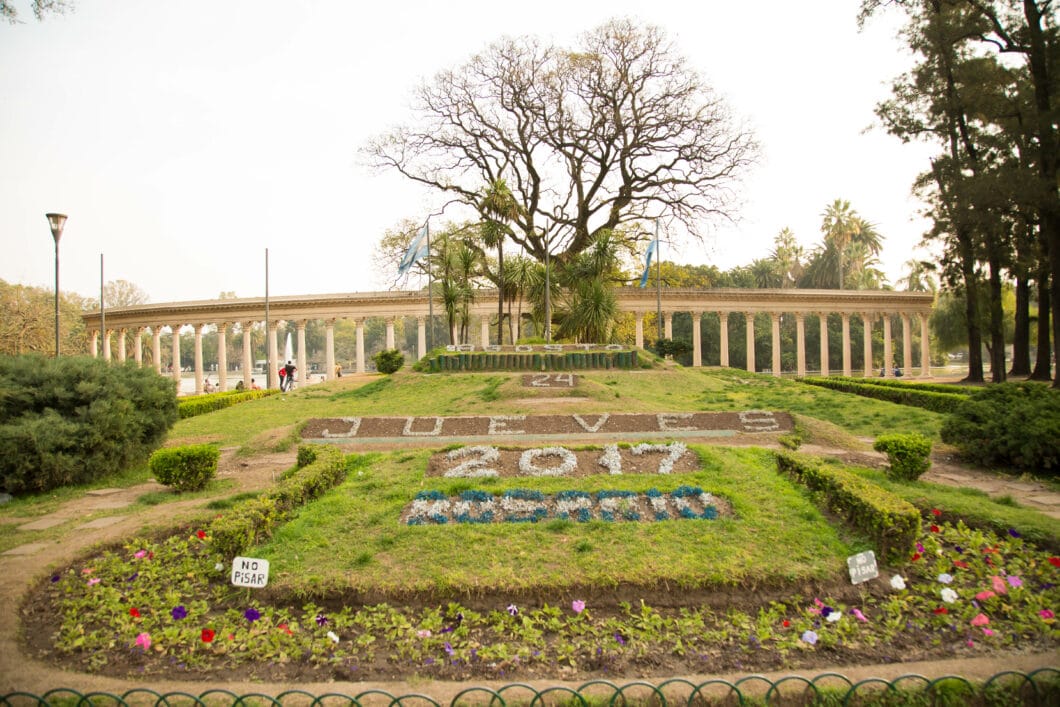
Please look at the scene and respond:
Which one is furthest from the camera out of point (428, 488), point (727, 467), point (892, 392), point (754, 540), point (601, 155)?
point (601, 155)

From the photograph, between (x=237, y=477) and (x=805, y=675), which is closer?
(x=805, y=675)

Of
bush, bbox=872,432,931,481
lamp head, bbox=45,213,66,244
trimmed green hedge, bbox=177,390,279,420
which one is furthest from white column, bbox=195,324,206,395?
bush, bbox=872,432,931,481

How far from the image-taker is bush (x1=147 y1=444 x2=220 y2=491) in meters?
10.0

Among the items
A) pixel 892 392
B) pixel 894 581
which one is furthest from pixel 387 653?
pixel 892 392

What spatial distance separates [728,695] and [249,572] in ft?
14.5

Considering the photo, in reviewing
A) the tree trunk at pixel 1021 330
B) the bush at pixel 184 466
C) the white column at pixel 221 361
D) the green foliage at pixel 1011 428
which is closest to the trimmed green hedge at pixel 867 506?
the green foliage at pixel 1011 428

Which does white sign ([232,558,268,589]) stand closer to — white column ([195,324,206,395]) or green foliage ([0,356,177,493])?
green foliage ([0,356,177,493])

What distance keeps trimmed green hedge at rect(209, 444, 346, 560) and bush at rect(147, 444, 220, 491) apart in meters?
1.52

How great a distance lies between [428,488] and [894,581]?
17.5ft

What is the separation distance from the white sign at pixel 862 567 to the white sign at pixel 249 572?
560 centimetres

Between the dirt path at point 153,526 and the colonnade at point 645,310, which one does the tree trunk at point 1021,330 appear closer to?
the colonnade at point 645,310

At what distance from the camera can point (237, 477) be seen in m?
11.1

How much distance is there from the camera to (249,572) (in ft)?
19.7

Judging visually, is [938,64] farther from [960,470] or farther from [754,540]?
[754,540]
